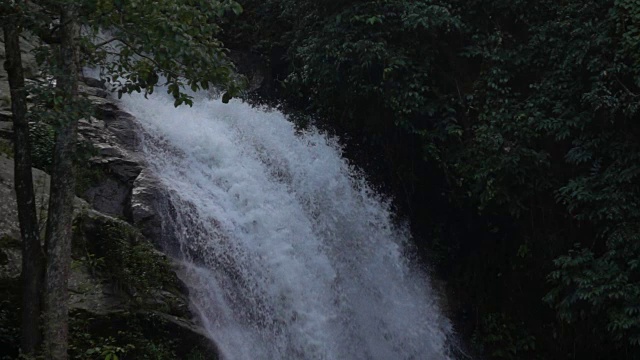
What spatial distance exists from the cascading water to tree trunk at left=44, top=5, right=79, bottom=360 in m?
1.81

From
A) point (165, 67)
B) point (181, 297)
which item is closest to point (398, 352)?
point (181, 297)

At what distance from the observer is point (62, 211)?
6.31 meters

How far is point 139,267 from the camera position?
24.5 ft

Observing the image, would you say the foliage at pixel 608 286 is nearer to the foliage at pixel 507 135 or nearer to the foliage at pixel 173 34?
the foliage at pixel 507 135

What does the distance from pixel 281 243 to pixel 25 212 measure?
3.71m

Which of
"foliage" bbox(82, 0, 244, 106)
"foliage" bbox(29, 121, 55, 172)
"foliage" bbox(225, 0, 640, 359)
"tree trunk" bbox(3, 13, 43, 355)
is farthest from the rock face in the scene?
"foliage" bbox(225, 0, 640, 359)

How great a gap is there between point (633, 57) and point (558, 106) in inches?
44.3

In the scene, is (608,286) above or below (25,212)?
Answer: above

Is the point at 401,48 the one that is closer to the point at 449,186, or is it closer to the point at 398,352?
the point at 449,186

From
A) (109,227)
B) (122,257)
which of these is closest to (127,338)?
(122,257)

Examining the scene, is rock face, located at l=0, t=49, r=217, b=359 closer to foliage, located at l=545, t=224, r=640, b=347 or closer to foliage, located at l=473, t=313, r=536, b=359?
foliage, located at l=545, t=224, r=640, b=347

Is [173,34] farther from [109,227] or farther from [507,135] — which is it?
[507,135]

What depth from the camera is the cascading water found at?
8.43m

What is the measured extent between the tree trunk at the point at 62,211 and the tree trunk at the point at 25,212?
0.16 meters
